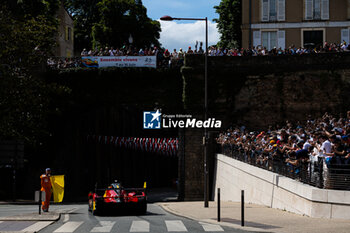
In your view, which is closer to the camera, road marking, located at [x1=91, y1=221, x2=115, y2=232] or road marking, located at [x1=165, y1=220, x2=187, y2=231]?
road marking, located at [x1=165, y1=220, x2=187, y2=231]

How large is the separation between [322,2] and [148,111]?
723 inches

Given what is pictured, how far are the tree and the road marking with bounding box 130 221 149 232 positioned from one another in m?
44.2

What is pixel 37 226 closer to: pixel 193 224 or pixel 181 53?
pixel 193 224

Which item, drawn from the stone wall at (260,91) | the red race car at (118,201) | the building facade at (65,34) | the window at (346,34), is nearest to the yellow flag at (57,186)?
the red race car at (118,201)

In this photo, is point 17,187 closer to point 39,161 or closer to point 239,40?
point 39,161

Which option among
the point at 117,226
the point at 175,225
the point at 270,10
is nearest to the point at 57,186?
the point at 117,226

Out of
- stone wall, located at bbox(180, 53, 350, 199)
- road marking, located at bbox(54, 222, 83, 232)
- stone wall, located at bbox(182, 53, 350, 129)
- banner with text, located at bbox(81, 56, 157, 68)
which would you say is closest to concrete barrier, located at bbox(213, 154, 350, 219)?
road marking, located at bbox(54, 222, 83, 232)

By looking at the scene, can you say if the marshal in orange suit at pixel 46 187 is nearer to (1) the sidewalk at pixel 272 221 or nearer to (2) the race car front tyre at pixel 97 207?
(2) the race car front tyre at pixel 97 207

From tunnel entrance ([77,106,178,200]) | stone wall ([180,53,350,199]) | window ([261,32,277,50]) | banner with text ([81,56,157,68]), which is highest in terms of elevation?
window ([261,32,277,50])

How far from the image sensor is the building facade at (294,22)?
45500mm

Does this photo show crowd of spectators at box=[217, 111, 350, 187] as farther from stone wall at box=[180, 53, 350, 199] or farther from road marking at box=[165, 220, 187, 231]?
stone wall at box=[180, 53, 350, 199]

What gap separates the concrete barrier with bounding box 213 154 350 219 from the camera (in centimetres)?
1520

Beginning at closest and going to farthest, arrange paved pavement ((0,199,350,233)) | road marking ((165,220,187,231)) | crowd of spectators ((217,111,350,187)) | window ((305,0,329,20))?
paved pavement ((0,199,350,233))
road marking ((165,220,187,231))
crowd of spectators ((217,111,350,187))
window ((305,0,329,20))

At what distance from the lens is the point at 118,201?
810 inches
